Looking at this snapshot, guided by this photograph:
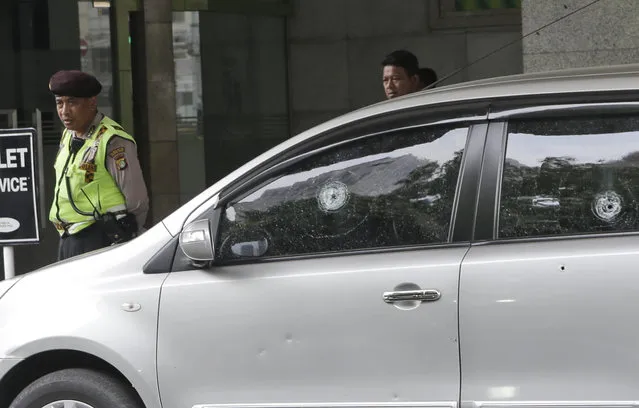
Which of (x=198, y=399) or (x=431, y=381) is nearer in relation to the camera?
(x=431, y=381)

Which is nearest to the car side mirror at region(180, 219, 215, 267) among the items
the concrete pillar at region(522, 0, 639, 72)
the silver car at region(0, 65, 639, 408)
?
the silver car at region(0, 65, 639, 408)

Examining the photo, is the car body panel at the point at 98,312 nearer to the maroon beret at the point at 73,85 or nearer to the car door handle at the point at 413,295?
the car door handle at the point at 413,295

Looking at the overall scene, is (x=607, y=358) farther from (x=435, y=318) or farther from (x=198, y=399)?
(x=198, y=399)

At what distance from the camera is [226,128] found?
1464cm

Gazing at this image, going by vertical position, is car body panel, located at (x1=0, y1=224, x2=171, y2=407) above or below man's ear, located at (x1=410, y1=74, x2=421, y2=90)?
below

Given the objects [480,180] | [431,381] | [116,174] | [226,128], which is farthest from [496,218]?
[226,128]

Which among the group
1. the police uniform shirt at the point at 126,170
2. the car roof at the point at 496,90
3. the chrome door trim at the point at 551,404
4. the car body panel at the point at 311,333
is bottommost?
the chrome door trim at the point at 551,404

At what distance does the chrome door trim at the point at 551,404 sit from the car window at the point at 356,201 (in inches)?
23.5

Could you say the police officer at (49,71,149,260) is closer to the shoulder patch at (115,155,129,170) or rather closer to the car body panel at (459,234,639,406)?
the shoulder patch at (115,155,129,170)

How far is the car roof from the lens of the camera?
477 centimetres

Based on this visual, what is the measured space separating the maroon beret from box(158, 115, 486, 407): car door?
2.35 m

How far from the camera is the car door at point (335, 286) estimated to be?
478cm

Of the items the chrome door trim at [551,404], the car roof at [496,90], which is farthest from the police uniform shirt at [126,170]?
the chrome door trim at [551,404]

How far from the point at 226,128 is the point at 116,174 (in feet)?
24.4
